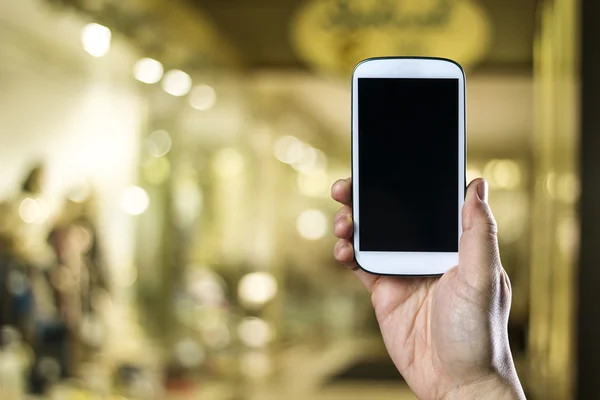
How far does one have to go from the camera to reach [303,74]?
2545mm

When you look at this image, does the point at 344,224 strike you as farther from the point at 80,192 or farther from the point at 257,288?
the point at 257,288

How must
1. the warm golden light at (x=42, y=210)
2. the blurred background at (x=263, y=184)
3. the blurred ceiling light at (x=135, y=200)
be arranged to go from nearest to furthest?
1. the warm golden light at (x=42, y=210)
2. the blurred background at (x=263, y=184)
3. the blurred ceiling light at (x=135, y=200)

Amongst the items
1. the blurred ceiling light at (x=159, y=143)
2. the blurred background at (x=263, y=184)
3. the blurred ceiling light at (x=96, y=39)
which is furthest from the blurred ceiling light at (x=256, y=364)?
the blurred ceiling light at (x=96, y=39)

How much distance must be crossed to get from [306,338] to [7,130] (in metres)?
1.16

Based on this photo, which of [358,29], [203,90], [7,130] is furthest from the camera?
[203,90]

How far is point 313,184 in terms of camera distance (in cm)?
251

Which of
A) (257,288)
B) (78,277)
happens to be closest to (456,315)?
(78,277)

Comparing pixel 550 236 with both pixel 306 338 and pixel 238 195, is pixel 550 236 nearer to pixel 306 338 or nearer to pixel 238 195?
pixel 306 338

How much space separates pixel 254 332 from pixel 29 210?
2.94 feet

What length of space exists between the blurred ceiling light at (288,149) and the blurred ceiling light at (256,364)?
0.65m

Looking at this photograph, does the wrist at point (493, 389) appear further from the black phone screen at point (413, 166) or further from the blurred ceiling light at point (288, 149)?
the blurred ceiling light at point (288, 149)

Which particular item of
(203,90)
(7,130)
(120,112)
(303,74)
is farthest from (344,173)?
(7,130)

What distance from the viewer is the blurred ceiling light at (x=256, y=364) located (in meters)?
2.59

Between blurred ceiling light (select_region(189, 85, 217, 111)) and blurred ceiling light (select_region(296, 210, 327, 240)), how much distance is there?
48cm
